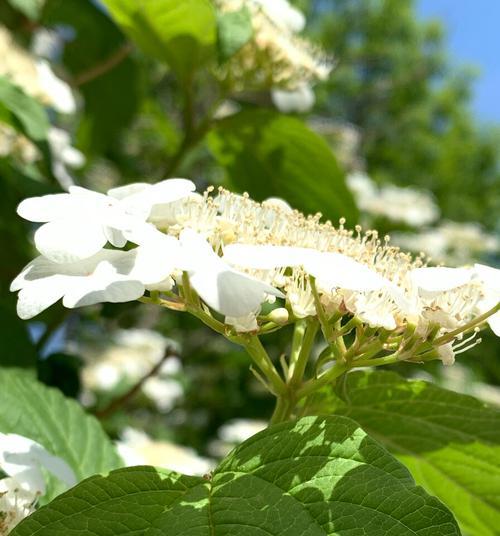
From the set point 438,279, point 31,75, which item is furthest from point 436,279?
point 31,75

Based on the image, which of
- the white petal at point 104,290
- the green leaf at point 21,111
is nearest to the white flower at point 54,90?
the green leaf at point 21,111

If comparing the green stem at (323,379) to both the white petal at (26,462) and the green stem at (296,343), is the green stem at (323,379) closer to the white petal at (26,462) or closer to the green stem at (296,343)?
the green stem at (296,343)

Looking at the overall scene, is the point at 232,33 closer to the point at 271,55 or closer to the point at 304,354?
the point at 271,55

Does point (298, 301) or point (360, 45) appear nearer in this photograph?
point (298, 301)

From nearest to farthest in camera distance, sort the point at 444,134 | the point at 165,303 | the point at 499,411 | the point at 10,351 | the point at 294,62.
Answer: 1. the point at 165,303
2. the point at 499,411
3. the point at 10,351
4. the point at 294,62
5. the point at 444,134

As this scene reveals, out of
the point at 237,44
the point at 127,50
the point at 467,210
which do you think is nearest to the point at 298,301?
the point at 237,44

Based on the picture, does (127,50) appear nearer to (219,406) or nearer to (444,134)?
(219,406)

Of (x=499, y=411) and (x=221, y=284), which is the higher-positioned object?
(x=499, y=411)
